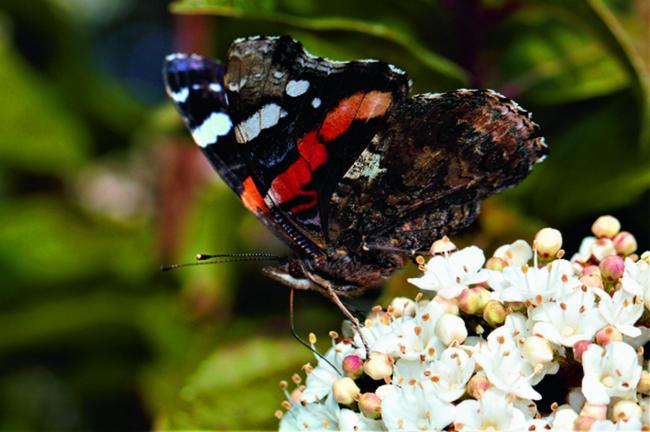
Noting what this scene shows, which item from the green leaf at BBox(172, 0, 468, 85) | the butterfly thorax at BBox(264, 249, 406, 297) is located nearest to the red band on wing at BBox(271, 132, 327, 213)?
the butterfly thorax at BBox(264, 249, 406, 297)

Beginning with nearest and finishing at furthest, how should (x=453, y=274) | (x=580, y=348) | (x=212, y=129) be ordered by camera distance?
(x=580, y=348)
(x=453, y=274)
(x=212, y=129)

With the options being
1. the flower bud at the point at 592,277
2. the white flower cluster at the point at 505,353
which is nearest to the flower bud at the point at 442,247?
the white flower cluster at the point at 505,353

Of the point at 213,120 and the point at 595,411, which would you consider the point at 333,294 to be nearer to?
the point at 213,120

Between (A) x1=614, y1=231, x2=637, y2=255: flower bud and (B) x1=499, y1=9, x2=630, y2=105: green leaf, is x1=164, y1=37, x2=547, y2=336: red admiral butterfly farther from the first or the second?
(B) x1=499, y1=9, x2=630, y2=105: green leaf

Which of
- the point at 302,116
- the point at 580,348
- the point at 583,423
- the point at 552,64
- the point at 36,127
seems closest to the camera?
the point at 583,423

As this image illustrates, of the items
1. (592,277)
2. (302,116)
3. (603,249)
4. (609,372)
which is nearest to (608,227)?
(603,249)

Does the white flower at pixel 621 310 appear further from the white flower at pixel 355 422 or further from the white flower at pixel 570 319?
the white flower at pixel 355 422
